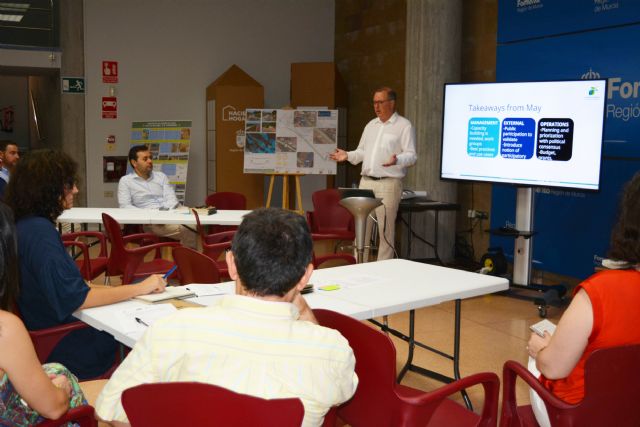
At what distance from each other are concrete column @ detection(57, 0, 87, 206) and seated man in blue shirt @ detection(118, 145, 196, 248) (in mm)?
3039

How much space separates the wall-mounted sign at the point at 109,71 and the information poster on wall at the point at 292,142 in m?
2.07

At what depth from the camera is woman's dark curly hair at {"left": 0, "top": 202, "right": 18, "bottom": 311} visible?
6.02ft

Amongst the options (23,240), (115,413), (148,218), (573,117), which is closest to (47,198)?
(23,240)

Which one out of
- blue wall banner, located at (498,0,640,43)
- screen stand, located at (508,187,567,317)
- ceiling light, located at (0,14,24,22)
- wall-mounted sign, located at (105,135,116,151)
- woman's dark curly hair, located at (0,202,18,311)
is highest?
ceiling light, located at (0,14,24,22)

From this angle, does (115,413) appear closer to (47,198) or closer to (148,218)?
(47,198)

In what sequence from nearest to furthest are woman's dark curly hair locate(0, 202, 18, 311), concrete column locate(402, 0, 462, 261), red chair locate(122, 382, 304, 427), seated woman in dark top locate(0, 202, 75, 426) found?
red chair locate(122, 382, 304, 427) → seated woman in dark top locate(0, 202, 75, 426) → woman's dark curly hair locate(0, 202, 18, 311) → concrete column locate(402, 0, 462, 261)

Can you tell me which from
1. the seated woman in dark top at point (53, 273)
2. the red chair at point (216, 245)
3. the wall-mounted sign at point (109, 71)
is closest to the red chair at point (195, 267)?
the seated woman in dark top at point (53, 273)

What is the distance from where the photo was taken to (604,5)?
604 cm

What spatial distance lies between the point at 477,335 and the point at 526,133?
1.84 metres

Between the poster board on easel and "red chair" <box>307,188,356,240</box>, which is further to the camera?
the poster board on easel

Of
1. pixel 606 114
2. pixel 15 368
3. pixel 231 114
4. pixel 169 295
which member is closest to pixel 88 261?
pixel 169 295

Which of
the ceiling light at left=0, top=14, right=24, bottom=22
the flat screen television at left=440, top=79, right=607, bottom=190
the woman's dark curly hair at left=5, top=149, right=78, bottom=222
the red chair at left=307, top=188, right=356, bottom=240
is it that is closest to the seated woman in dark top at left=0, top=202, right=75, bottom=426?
the woman's dark curly hair at left=5, top=149, right=78, bottom=222

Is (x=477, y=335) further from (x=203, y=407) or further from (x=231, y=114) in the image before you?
(x=231, y=114)

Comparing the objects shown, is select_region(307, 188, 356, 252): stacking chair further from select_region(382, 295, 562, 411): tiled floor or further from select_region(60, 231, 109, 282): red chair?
select_region(60, 231, 109, 282): red chair
